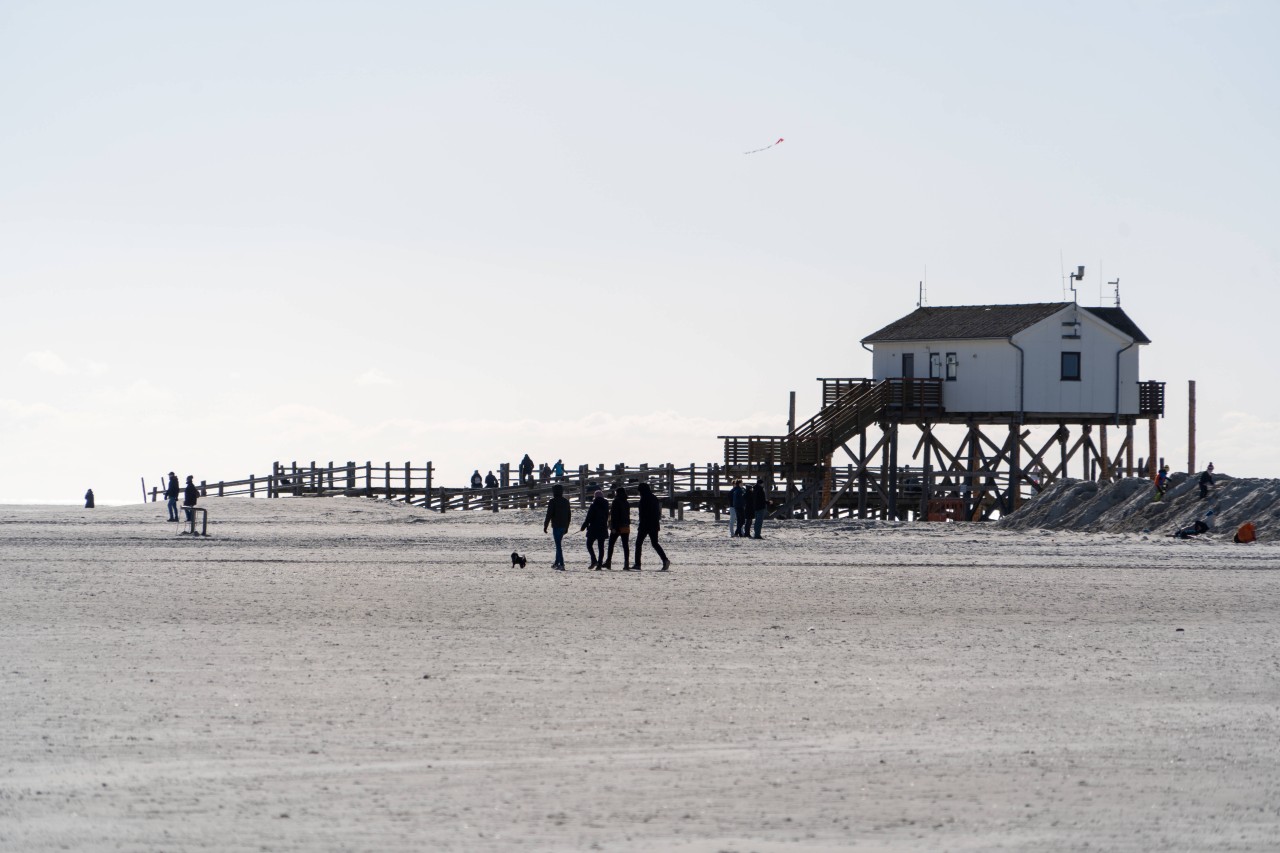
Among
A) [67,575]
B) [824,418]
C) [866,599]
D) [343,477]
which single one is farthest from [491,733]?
[343,477]

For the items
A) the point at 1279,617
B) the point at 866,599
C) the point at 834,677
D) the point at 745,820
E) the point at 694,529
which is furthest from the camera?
the point at 694,529

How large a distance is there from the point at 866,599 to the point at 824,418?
3679 cm

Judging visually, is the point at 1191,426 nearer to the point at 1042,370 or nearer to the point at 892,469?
the point at 1042,370

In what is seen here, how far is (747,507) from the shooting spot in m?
42.4

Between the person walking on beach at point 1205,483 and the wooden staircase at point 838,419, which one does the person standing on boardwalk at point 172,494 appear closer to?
the wooden staircase at point 838,419

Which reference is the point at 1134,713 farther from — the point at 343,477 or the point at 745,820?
the point at 343,477

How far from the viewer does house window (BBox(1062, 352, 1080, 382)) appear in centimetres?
5916

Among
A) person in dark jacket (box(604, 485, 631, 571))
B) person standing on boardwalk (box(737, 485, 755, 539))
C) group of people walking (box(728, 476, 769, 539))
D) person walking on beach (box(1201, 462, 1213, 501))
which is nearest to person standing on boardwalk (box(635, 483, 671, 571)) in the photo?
person in dark jacket (box(604, 485, 631, 571))

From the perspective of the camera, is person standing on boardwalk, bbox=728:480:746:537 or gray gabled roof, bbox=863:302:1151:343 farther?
gray gabled roof, bbox=863:302:1151:343

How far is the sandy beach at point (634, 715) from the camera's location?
28.9ft

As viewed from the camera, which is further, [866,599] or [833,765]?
[866,599]

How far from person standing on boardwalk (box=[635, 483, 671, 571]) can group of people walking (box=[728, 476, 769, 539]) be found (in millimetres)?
11445

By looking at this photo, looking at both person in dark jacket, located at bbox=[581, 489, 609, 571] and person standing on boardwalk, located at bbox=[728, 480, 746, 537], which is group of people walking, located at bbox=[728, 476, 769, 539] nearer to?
person standing on boardwalk, located at bbox=[728, 480, 746, 537]

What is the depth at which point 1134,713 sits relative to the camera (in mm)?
12539
